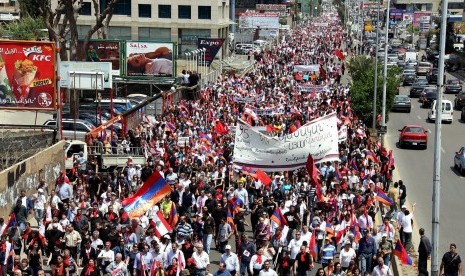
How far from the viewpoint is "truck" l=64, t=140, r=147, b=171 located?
27781mm

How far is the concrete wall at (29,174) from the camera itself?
22312mm

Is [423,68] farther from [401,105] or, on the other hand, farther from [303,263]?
[303,263]

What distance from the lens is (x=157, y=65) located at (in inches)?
2012

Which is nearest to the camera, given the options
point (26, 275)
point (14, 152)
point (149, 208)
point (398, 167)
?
point (26, 275)

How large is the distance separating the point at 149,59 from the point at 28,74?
73.1 feet

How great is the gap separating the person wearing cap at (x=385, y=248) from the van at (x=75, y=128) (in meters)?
16.8

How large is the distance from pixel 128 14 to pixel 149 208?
60.1m

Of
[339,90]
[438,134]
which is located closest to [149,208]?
[438,134]

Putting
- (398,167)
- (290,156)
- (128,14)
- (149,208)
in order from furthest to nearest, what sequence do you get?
(128,14), (398,167), (290,156), (149,208)

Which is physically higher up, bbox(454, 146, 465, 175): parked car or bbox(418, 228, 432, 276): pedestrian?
bbox(418, 228, 432, 276): pedestrian

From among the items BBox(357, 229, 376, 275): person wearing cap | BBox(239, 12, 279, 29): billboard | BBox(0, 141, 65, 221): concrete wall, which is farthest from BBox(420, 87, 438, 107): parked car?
BBox(239, 12, 279, 29): billboard

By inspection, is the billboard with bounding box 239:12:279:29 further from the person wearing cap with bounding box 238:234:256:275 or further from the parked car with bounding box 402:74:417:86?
the person wearing cap with bounding box 238:234:256:275

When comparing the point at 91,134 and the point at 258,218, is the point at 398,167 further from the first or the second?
the point at 258,218

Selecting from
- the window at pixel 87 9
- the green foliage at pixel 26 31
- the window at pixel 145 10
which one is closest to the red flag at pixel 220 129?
the window at pixel 145 10
